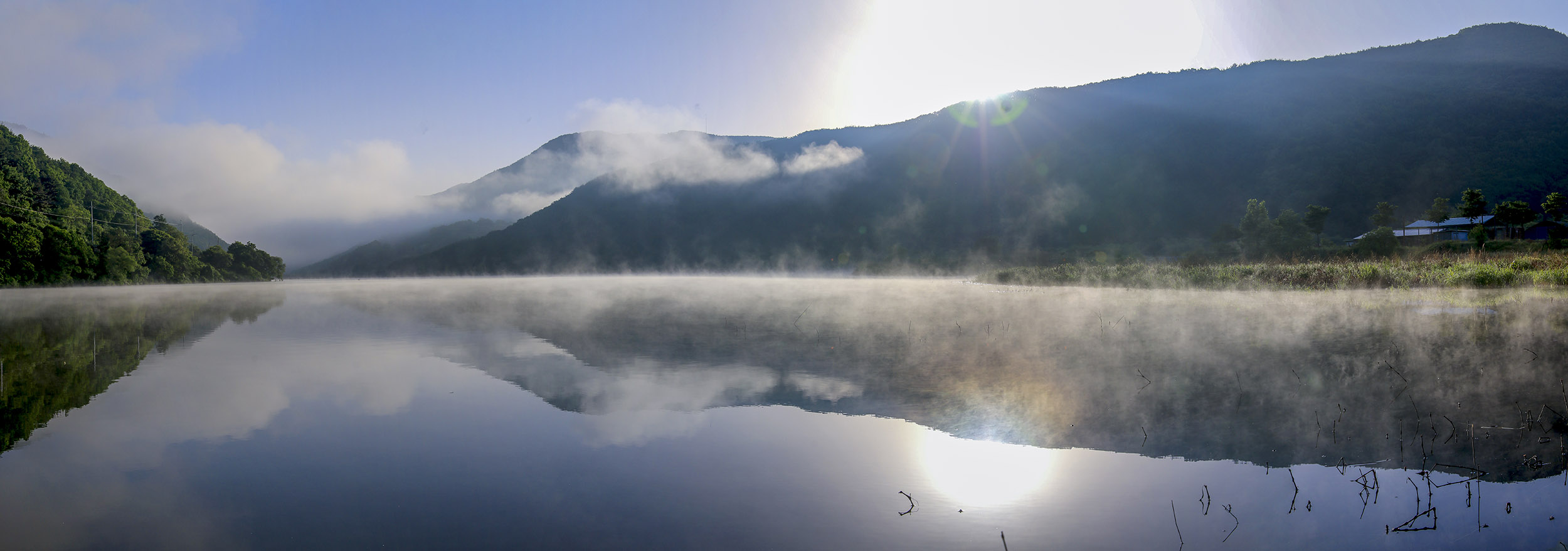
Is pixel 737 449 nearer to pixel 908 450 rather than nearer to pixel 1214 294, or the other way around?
pixel 908 450

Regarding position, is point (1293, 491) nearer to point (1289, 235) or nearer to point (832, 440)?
point (832, 440)

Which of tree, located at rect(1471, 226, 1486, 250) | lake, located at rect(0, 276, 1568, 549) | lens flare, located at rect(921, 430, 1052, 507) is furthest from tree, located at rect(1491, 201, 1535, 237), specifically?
lens flare, located at rect(921, 430, 1052, 507)

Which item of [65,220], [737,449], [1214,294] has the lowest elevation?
[1214,294]

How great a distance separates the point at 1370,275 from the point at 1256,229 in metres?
79.2

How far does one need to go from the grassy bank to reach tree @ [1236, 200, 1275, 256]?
59.3m

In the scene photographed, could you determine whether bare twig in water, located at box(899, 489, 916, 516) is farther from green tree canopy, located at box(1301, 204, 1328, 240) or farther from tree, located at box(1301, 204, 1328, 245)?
green tree canopy, located at box(1301, 204, 1328, 240)

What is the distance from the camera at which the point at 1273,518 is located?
25.1 ft

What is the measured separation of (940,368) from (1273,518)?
995cm

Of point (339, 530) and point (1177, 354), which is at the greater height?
point (339, 530)

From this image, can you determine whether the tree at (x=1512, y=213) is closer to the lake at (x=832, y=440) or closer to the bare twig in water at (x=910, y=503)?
the lake at (x=832, y=440)

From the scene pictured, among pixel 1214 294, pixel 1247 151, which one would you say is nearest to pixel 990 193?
pixel 1247 151

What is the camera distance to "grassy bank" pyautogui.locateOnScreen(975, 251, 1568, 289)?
27297 mm

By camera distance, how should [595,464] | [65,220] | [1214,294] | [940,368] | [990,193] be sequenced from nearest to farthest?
1. [595,464]
2. [940,368]
3. [1214,294]
4. [65,220]
5. [990,193]

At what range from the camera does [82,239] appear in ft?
285
